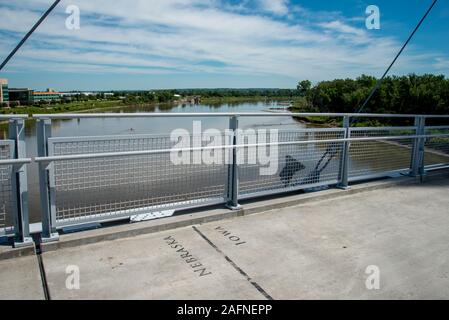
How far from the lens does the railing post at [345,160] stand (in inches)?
199

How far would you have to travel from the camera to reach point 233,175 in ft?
13.7

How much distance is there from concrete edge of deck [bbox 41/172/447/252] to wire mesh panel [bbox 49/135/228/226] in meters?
0.16

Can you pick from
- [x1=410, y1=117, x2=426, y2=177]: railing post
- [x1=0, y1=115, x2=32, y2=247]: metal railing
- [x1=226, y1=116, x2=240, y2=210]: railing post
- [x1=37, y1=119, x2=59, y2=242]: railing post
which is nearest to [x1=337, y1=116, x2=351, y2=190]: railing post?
[x1=410, y1=117, x2=426, y2=177]: railing post

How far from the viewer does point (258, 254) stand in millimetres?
3186

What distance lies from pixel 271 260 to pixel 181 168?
1.29m

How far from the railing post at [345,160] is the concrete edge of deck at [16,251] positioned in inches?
150

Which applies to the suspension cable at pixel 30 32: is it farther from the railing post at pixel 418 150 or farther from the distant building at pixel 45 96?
the distant building at pixel 45 96

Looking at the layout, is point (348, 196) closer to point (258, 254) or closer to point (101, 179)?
point (258, 254)

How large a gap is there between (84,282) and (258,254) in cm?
136

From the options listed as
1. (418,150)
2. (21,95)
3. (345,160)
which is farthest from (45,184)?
(21,95)

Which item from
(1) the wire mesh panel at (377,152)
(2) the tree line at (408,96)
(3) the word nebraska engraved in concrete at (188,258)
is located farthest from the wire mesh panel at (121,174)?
(2) the tree line at (408,96)

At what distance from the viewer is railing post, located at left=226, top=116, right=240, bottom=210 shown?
4.04 metres

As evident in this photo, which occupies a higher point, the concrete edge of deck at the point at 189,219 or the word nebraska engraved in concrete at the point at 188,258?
the concrete edge of deck at the point at 189,219
